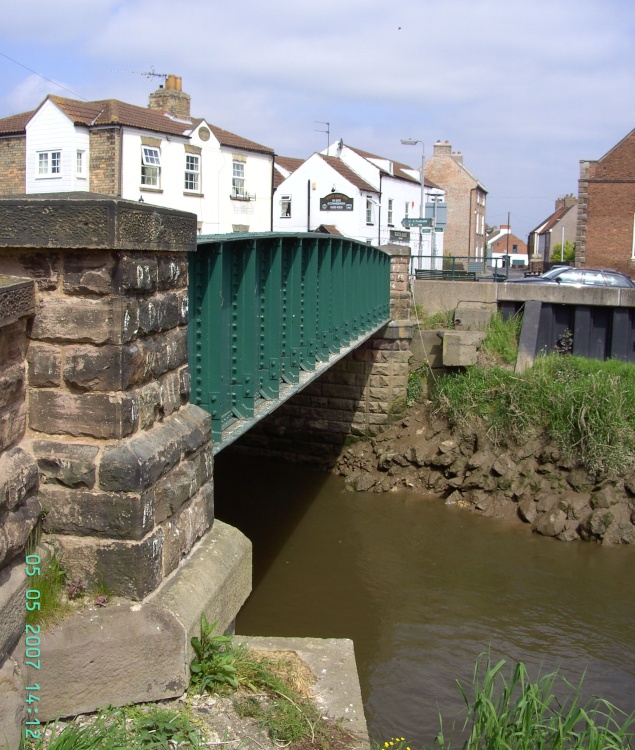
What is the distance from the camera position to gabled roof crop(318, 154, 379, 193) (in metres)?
42.9

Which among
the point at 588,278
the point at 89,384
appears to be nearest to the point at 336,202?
the point at 588,278

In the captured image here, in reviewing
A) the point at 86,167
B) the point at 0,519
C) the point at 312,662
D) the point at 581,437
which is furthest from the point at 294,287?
the point at 86,167

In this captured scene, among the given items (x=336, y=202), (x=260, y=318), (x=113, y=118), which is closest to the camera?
(x=260, y=318)

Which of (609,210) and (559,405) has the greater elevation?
(609,210)

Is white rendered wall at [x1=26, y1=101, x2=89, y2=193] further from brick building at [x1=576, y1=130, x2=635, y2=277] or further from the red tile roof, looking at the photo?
brick building at [x1=576, y1=130, x2=635, y2=277]

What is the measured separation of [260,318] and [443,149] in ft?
189

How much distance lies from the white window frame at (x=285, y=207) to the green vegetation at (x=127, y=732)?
136ft

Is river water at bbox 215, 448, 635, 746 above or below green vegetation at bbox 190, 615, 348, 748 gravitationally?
below

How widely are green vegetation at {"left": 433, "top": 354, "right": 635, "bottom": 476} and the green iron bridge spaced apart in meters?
3.99

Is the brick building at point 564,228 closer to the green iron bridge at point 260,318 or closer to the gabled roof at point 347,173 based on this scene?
the gabled roof at point 347,173

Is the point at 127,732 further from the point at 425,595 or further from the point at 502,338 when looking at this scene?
the point at 502,338

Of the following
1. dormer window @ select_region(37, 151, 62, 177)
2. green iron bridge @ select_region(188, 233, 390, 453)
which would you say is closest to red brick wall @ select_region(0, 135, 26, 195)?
dormer window @ select_region(37, 151, 62, 177)

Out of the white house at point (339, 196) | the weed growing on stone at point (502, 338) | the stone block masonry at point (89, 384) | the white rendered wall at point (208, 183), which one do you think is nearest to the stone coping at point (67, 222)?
the stone block masonry at point (89, 384)

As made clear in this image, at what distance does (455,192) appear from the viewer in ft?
202
